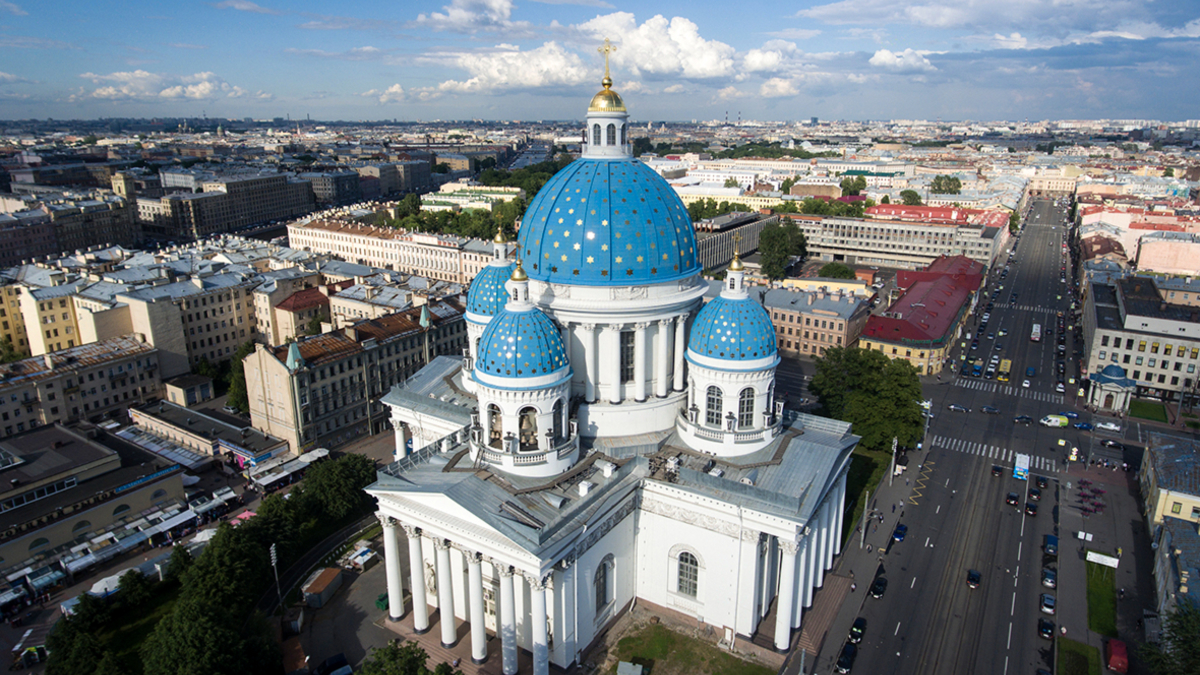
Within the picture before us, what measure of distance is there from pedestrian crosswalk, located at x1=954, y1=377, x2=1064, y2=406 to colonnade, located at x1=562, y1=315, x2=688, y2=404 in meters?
64.3

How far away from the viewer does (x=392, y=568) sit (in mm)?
49000

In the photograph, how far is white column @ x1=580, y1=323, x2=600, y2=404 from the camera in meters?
52.6

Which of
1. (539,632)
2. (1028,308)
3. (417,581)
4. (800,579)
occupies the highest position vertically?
(539,632)

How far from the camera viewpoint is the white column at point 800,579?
4953 cm

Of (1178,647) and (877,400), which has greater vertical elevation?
(877,400)

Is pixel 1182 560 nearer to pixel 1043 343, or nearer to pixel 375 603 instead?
pixel 375 603

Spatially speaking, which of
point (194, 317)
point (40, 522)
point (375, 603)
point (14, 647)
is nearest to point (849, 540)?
point (375, 603)

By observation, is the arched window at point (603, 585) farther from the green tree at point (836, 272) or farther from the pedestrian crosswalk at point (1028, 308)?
the pedestrian crosswalk at point (1028, 308)

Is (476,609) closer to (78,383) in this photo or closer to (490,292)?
(490,292)

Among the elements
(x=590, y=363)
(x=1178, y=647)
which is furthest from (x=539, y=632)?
(x=1178, y=647)

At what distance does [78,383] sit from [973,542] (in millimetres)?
94376

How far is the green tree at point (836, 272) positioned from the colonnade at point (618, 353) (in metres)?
101

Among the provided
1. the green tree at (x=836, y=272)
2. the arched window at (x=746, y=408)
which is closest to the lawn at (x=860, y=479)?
the arched window at (x=746, y=408)

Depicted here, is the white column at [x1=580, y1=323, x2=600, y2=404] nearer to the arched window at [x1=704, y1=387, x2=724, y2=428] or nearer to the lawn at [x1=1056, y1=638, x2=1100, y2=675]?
the arched window at [x1=704, y1=387, x2=724, y2=428]
